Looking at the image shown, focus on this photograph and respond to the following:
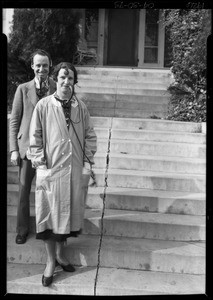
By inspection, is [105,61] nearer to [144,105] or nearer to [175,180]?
[144,105]

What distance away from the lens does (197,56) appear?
5434 mm

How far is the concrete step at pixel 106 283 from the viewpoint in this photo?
247 cm

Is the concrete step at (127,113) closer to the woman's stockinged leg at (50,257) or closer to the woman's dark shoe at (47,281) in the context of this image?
the woman's stockinged leg at (50,257)

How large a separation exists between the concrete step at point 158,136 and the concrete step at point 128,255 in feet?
6.56

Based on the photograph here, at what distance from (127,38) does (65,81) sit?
8.39 m

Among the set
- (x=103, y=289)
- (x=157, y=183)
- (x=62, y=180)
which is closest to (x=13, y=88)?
(x=157, y=183)

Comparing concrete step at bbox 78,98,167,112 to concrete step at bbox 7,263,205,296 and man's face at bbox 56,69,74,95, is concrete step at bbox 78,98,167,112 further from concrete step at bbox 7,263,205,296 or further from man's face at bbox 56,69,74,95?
concrete step at bbox 7,263,205,296

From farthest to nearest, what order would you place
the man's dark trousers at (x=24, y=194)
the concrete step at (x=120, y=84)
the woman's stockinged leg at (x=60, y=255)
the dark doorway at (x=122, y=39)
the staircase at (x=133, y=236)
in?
the dark doorway at (x=122, y=39)
the concrete step at (x=120, y=84)
the man's dark trousers at (x=24, y=194)
the woman's stockinged leg at (x=60, y=255)
the staircase at (x=133, y=236)

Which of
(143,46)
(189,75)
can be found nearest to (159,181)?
(189,75)

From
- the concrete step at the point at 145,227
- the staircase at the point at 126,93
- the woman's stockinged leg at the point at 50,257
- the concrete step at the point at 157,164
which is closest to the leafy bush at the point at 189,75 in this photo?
the staircase at the point at 126,93

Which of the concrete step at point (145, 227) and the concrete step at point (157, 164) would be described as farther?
the concrete step at point (157, 164)

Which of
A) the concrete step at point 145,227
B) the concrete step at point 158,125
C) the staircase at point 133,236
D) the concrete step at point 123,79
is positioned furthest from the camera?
the concrete step at point 123,79

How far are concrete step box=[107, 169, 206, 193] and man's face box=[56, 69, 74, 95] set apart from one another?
1560 millimetres
